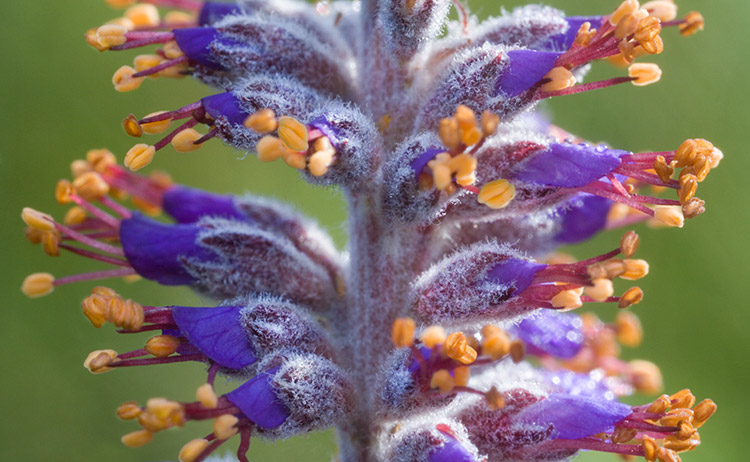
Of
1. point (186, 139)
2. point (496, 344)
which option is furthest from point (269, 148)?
point (496, 344)

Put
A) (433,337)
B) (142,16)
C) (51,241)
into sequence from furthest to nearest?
(142,16) < (51,241) < (433,337)

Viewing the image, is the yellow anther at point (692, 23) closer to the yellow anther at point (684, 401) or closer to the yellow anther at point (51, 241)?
the yellow anther at point (684, 401)

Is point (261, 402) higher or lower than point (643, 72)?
lower

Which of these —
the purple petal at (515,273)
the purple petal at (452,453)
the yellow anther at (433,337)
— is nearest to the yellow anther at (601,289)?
the purple petal at (515,273)

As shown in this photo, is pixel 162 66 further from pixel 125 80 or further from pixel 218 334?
pixel 218 334

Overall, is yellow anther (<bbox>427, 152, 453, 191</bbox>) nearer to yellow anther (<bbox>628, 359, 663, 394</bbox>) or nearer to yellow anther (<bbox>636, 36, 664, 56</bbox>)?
yellow anther (<bbox>636, 36, 664, 56</bbox>)

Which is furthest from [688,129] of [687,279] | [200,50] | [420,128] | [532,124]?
[200,50]
